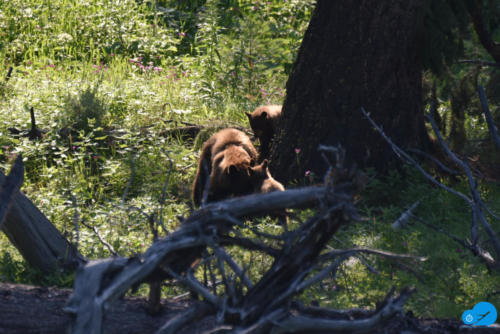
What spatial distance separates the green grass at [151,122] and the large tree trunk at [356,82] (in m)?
0.54

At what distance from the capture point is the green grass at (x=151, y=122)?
177 inches

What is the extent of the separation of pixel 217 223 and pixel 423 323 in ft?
3.46

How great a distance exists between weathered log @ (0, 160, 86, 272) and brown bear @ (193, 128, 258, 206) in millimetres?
1753

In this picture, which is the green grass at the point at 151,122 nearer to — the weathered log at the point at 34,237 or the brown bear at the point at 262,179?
the weathered log at the point at 34,237

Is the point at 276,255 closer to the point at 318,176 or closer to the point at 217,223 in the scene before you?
the point at 217,223

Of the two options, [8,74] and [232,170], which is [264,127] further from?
[8,74]

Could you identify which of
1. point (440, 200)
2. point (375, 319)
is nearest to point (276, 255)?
point (375, 319)

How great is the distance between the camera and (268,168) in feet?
21.5

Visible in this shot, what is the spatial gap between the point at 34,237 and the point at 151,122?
3677 mm

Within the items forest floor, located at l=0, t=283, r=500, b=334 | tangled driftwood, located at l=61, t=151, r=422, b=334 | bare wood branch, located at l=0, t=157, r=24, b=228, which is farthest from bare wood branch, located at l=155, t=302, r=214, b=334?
bare wood branch, located at l=0, t=157, r=24, b=228

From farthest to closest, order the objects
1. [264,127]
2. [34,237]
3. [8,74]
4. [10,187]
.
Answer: [8,74] < [264,127] < [34,237] < [10,187]

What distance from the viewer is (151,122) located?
7.81 meters

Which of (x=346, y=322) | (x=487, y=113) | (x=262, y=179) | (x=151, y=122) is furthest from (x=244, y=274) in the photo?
(x=151, y=122)

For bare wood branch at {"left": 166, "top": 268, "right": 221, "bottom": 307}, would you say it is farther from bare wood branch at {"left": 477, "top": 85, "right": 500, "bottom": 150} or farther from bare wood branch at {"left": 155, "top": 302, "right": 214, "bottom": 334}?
bare wood branch at {"left": 477, "top": 85, "right": 500, "bottom": 150}
